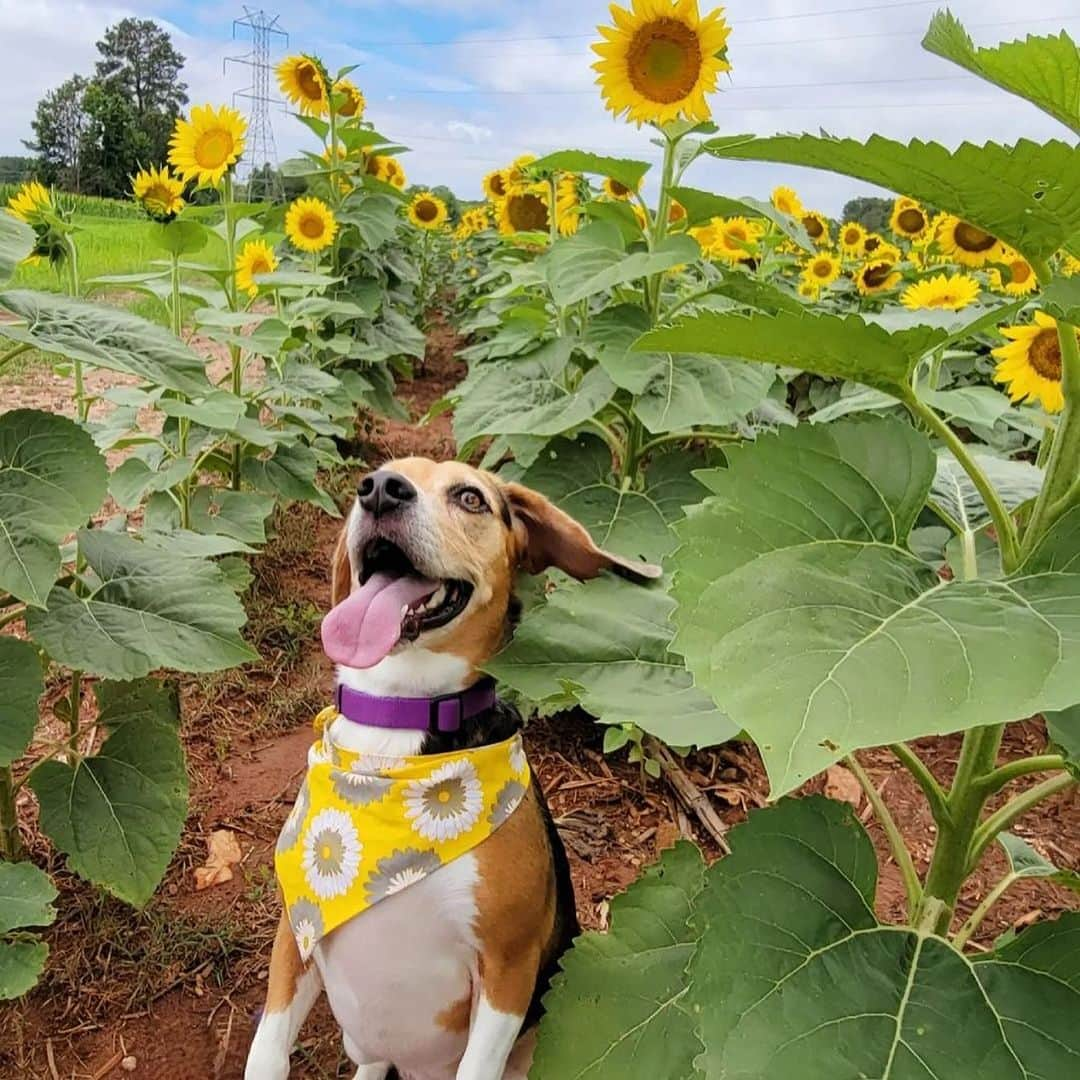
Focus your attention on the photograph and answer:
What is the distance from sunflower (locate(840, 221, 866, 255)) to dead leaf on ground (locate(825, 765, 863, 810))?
5.22 meters

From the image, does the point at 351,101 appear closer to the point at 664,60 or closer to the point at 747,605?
the point at 664,60

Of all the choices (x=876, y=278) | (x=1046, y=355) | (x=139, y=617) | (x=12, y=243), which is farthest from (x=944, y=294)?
(x=12, y=243)

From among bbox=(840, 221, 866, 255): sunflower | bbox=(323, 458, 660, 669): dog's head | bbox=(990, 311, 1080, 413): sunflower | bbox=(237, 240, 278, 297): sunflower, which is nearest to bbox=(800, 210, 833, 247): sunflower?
bbox=(840, 221, 866, 255): sunflower

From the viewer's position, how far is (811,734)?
0.71 m

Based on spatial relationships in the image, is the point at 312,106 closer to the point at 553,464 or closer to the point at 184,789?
the point at 553,464

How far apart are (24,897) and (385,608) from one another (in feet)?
2.95

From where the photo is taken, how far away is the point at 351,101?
528 cm

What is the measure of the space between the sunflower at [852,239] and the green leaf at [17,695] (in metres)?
6.89

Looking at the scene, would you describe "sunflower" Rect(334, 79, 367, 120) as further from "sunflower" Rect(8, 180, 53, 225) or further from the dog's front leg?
the dog's front leg

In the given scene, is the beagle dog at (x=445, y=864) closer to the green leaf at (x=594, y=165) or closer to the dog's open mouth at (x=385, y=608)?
the dog's open mouth at (x=385, y=608)

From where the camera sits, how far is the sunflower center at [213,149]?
3.53 metres

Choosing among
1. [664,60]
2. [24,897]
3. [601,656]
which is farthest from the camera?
[664,60]

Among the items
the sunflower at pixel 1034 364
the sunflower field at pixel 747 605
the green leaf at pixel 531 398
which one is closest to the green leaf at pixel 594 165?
the sunflower field at pixel 747 605

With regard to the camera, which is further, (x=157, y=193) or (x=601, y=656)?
(x=157, y=193)
